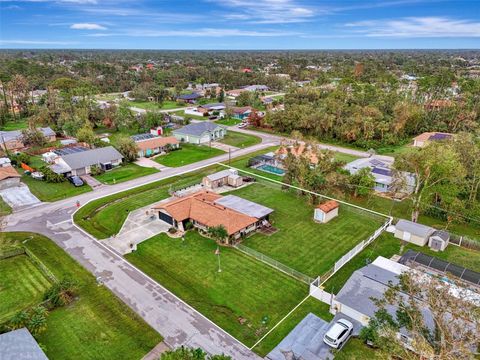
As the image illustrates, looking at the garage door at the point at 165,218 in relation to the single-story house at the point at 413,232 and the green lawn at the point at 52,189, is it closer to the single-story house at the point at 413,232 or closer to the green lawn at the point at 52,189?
the green lawn at the point at 52,189

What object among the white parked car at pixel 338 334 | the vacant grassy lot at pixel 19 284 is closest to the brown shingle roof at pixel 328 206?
the white parked car at pixel 338 334

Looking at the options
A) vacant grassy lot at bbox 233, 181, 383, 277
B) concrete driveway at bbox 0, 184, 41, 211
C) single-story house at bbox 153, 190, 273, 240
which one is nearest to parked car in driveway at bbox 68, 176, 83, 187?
concrete driveway at bbox 0, 184, 41, 211

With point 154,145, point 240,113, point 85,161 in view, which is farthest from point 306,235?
point 240,113

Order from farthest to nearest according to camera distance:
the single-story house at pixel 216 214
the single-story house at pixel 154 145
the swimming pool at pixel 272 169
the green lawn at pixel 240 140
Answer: the green lawn at pixel 240 140 < the single-story house at pixel 154 145 < the swimming pool at pixel 272 169 < the single-story house at pixel 216 214

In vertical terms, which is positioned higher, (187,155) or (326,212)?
(326,212)

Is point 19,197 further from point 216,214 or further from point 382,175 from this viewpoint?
point 382,175

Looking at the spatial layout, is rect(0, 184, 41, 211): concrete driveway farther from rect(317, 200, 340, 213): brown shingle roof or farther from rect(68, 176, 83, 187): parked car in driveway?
rect(317, 200, 340, 213): brown shingle roof
